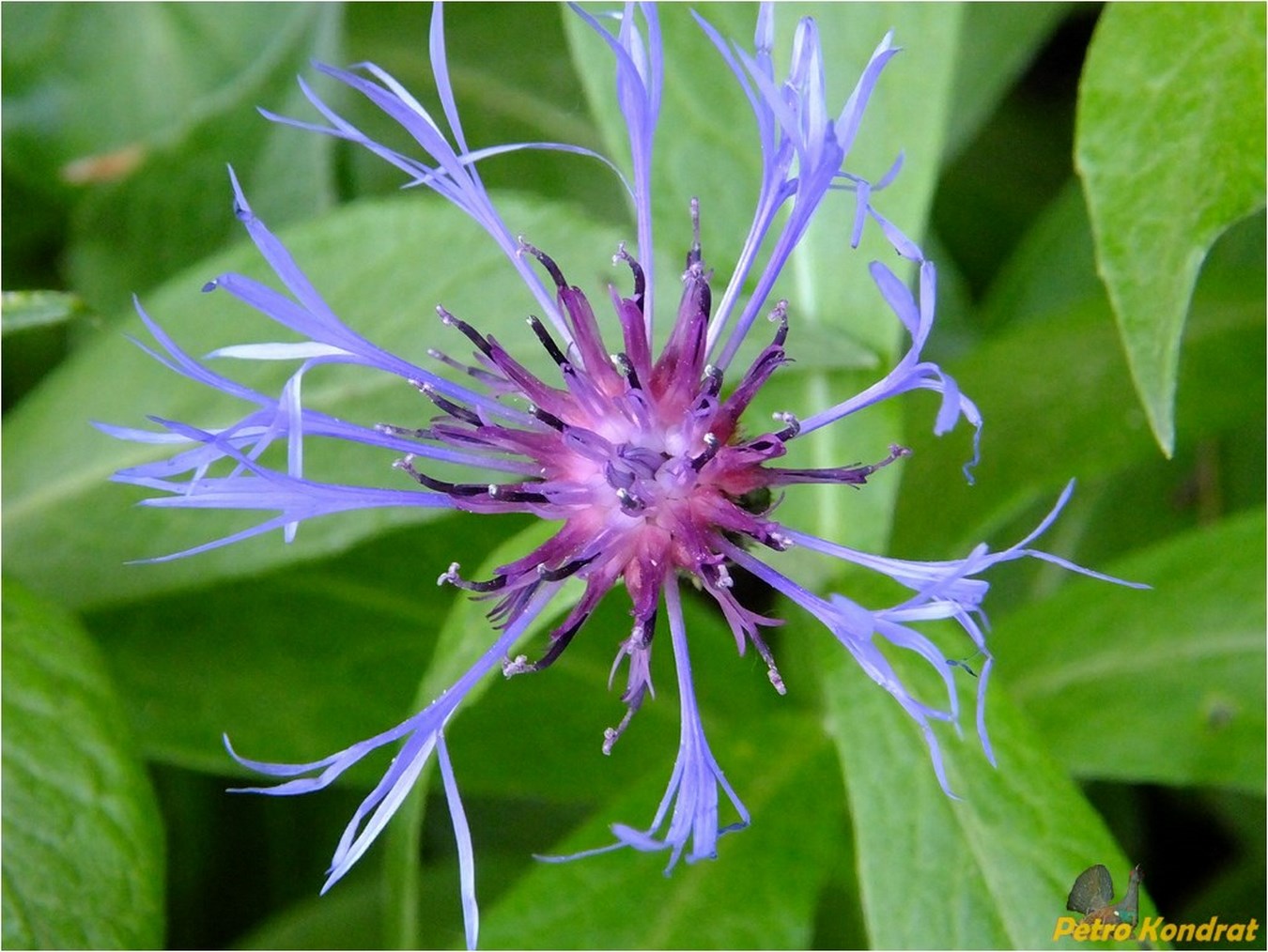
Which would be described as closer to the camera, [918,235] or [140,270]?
[918,235]

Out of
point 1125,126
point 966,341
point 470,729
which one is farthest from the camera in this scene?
point 966,341

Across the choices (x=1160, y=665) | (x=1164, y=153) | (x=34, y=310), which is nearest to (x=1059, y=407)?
(x=1160, y=665)

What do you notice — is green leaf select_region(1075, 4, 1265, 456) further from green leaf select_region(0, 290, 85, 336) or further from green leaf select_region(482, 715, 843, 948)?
green leaf select_region(0, 290, 85, 336)

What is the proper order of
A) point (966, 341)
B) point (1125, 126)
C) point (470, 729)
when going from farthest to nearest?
point (966, 341) → point (470, 729) → point (1125, 126)

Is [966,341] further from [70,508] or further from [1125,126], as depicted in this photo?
[70,508]

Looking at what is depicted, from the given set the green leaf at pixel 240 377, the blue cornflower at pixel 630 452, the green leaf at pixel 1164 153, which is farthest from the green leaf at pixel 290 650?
the green leaf at pixel 1164 153

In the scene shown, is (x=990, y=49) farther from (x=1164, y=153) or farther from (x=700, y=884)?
(x=700, y=884)

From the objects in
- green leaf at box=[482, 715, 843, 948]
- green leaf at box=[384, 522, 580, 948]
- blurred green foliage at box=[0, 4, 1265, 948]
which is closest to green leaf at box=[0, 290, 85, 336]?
blurred green foliage at box=[0, 4, 1265, 948]

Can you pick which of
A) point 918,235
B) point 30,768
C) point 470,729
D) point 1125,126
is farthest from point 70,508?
point 1125,126

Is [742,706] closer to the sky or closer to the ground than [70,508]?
closer to the ground
